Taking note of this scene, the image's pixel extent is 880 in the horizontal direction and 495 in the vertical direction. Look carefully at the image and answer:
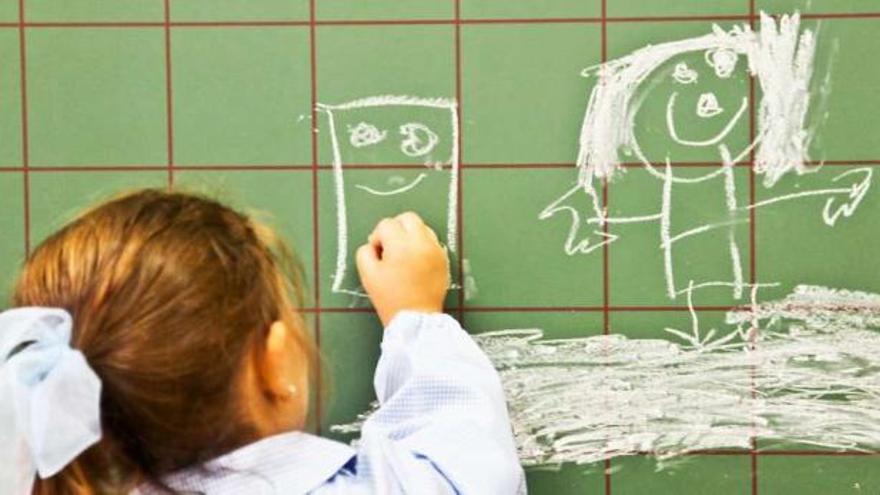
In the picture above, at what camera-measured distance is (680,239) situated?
1.14m

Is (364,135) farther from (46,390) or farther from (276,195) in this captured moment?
(46,390)

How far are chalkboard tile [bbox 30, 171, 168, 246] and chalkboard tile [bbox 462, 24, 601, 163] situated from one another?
292 millimetres

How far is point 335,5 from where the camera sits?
1.13 meters

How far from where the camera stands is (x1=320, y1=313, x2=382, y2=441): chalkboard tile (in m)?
1.15

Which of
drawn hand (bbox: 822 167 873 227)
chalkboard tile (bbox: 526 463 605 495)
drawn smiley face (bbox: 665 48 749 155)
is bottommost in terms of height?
chalkboard tile (bbox: 526 463 605 495)

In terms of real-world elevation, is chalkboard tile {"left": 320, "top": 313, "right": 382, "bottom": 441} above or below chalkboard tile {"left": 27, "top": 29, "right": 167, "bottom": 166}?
below

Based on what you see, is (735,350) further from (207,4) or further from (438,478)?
(207,4)

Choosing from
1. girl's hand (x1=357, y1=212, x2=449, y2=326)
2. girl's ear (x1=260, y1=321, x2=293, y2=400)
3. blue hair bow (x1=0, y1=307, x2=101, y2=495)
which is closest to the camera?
blue hair bow (x1=0, y1=307, x2=101, y2=495)

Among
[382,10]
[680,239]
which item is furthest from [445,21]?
[680,239]

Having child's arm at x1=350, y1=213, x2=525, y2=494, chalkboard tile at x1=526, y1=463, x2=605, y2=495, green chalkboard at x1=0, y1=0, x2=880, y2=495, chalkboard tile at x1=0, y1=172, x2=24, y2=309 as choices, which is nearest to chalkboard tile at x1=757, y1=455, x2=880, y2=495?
green chalkboard at x1=0, y1=0, x2=880, y2=495

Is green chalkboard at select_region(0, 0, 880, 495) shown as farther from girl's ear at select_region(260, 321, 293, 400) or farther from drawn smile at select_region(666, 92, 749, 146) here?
girl's ear at select_region(260, 321, 293, 400)

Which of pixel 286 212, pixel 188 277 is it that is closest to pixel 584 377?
pixel 286 212

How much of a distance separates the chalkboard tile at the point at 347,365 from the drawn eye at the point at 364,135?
0.52ft

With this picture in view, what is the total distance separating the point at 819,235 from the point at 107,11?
676 millimetres
